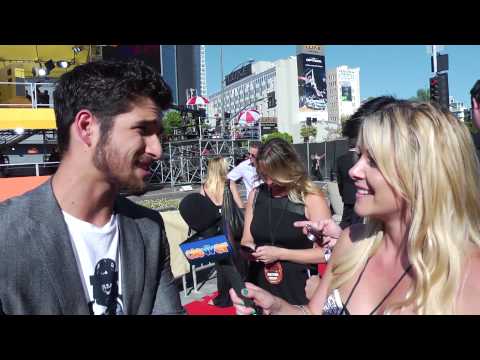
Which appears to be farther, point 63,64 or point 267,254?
point 63,64

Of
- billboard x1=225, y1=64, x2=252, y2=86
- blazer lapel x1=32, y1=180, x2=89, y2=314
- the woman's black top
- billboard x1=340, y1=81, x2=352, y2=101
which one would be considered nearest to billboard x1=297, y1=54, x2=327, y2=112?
billboard x1=225, y1=64, x2=252, y2=86

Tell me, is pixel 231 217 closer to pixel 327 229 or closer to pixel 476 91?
pixel 327 229

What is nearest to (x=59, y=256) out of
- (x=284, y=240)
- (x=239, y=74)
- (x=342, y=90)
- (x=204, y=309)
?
(x=284, y=240)

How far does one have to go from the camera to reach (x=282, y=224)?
9.51 feet

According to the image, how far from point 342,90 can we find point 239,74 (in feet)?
129

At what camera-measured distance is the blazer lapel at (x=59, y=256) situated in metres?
1.28

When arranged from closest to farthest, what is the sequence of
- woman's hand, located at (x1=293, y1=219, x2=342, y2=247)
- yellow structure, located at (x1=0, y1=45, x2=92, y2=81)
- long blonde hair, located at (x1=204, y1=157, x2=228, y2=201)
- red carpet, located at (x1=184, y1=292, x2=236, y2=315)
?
woman's hand, located at (x1=293, y1=219, x2=342, y2=247) → red carpet, located at (x1=184, y1=292, x2=236, y2=315) → long blonde hair, located at (x1=204, y1=157, x2=228, y2=201) → yellow structure, located at (x1=0, y1=45, x2=92, y2=81)

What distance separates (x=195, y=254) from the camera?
4.82 feet

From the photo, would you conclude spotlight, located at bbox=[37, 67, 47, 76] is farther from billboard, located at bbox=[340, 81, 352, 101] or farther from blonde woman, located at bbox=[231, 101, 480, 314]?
billboard, located at bbox=[340, 81, 352, 101]

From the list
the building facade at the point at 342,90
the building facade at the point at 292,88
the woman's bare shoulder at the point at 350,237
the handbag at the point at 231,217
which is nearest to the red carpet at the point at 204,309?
the handbag at the point at 231,217

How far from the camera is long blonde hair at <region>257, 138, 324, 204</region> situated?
300 centimetres

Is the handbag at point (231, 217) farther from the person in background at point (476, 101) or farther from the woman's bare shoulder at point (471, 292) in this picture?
the person in background at point (476, 101)

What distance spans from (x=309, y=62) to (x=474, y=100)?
117m

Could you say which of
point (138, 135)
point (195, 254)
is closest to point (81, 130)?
point (138, 135)
